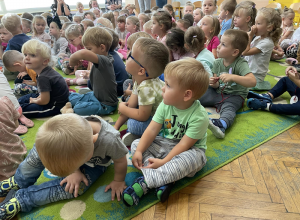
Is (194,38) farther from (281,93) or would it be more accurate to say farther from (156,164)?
(156,164)

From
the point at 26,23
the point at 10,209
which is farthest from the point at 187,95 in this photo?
the point at 26,23

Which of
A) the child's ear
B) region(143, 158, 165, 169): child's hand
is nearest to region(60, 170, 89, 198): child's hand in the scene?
region(143, 158, 165, 169): child's hand

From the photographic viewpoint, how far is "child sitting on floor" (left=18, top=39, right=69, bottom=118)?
5.55 ft

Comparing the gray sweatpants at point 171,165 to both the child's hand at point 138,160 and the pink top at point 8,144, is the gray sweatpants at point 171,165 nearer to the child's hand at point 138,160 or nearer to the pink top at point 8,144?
the child's hand at point 138,160

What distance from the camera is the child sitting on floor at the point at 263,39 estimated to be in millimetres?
2133

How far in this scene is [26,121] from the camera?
1.80 m

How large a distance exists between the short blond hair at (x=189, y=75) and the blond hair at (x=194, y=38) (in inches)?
44.7

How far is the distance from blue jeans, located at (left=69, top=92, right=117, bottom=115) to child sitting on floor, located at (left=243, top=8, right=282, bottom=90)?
63.5 inches

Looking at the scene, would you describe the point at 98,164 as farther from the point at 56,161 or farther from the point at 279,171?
the point at 279,171

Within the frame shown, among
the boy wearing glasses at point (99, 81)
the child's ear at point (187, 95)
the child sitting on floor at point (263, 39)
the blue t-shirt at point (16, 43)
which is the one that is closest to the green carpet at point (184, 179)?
the boy wearing glasses at point (99, 81)

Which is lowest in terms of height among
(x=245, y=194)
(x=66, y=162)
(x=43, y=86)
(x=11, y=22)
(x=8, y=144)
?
(x=245, y=194)

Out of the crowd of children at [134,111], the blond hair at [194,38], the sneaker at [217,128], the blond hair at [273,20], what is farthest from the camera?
the blond hair at [273,20]

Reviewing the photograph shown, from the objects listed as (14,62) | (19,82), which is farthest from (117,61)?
(19,82)

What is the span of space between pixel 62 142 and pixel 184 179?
78 cm
